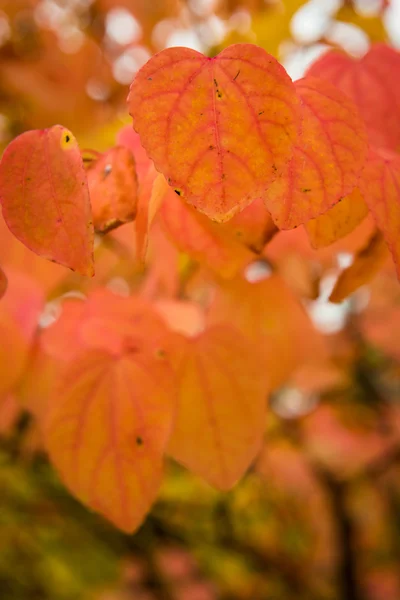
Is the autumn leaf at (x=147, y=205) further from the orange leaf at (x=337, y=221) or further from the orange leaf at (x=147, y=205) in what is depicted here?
the orange leaf at (x=337, y=221)

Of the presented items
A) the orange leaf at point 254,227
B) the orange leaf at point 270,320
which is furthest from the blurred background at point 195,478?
the orange leaf at point 254,227

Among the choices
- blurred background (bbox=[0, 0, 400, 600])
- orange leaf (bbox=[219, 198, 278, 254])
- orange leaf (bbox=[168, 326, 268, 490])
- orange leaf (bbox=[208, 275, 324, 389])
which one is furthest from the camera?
blurred background (bbox=[0, 0, 400, 600])

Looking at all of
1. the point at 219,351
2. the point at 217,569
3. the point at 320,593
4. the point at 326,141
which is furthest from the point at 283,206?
the point at 320,593

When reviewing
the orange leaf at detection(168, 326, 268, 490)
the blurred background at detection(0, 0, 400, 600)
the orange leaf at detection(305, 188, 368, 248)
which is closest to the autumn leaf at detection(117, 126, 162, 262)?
the orange leaf at detection(305, 188, 368, 248)

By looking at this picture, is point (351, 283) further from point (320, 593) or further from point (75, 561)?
point (320, 593)

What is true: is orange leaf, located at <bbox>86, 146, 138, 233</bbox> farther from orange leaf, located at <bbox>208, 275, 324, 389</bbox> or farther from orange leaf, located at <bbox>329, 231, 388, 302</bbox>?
orange leaf, located at <bbox>208, 275, 324, 389</bbox>

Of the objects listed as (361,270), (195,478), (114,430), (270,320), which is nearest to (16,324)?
(114,430)

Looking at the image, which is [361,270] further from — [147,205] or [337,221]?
[147,205]
